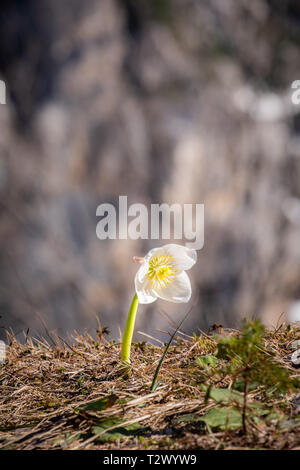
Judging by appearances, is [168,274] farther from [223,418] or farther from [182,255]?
[223,418]

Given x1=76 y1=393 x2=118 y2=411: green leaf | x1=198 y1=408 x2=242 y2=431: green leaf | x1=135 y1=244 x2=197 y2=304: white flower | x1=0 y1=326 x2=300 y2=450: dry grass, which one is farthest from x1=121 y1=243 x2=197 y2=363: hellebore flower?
x1=198 y1=408 x2=242 y2=431: green leaf

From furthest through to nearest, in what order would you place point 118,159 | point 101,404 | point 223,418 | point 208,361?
point 118,159
point 208,361
point 101,404
point 223,418

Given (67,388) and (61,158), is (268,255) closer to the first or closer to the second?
(61,158)

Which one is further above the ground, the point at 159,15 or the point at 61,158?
the point at 159,15

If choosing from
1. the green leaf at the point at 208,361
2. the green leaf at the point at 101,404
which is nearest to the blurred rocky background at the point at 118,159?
the green leaf at the point at 208,361

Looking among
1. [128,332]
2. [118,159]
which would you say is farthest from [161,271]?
[118,159]
